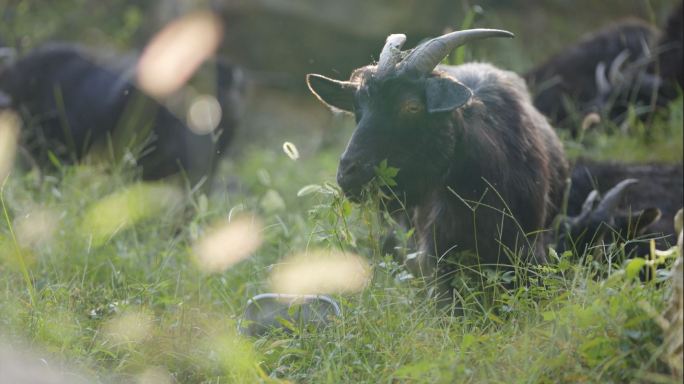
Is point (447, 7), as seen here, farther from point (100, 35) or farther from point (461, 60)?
point (461, 60)

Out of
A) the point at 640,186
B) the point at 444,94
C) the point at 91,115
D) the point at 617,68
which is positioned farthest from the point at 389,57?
the point at 617,68

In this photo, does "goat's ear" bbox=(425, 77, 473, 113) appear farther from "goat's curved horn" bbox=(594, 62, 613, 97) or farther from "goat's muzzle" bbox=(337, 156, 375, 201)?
"goat's curved horn" bbox=(594, 62, 613, 97)

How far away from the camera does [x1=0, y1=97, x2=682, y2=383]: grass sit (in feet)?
11.2

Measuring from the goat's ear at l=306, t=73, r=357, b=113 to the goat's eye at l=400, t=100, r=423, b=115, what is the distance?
0.44 meters

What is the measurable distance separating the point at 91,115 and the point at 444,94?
211 inches

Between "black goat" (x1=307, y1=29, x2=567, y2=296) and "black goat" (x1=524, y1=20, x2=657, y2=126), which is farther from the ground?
"black goat" (x1=307, y1=29, x2=567, y2=296)

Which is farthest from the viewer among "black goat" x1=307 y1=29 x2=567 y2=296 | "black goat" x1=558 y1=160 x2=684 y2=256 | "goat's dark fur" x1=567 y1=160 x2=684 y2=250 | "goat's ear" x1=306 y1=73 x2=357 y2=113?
"goat's dark fur" x1=567 y1=160 x2=684 y2=250

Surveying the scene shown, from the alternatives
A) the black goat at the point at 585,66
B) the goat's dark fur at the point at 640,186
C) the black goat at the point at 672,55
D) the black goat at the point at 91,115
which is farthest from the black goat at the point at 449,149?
the black goat at the point at 585,66

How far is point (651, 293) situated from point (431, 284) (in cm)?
142

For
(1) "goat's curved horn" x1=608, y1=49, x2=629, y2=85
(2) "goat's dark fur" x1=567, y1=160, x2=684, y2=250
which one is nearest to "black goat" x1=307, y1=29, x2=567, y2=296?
(2) "goat's dark fur" x1=567, y1=160, x2=684, y2=250

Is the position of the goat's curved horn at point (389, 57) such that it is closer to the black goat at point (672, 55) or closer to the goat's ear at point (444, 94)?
the goat's ear at point (444, 94)

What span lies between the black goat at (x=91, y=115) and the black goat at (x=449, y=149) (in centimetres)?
378

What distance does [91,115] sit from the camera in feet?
29.3

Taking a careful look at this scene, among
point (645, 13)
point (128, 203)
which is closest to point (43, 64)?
point (128, 203)
